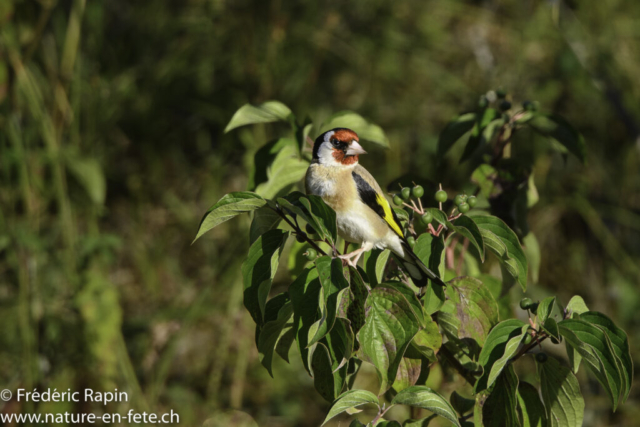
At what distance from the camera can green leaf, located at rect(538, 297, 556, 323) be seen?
5.23 feet

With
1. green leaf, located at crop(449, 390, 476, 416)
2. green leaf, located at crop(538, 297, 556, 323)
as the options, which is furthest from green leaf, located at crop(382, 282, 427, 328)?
green leaf, located at crop(449, 390, 476, 416)

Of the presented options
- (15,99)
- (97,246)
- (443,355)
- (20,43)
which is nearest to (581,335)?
(443,355)

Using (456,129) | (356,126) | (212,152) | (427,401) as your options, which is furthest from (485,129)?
(212,152)

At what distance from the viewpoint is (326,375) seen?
1.60 m

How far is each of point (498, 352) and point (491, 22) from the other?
18.6 feet

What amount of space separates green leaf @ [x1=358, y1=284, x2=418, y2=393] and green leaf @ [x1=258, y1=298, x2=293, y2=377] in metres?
0.22

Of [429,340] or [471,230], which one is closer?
[471,230]

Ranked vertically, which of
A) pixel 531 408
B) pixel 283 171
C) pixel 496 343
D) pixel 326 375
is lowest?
pixel 531 408

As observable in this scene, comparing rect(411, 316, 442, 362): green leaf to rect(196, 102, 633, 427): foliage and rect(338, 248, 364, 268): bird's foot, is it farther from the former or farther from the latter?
rect(338, 248, 364, 268): bird's foot

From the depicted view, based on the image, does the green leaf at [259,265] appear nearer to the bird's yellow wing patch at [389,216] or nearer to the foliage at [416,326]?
the foliage at [416,326]

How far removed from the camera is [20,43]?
355 centimetres

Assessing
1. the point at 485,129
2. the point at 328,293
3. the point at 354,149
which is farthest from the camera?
the point at 354,149

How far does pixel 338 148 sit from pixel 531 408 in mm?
1288

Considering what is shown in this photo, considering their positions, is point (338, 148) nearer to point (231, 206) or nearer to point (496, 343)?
point (231, 206)
